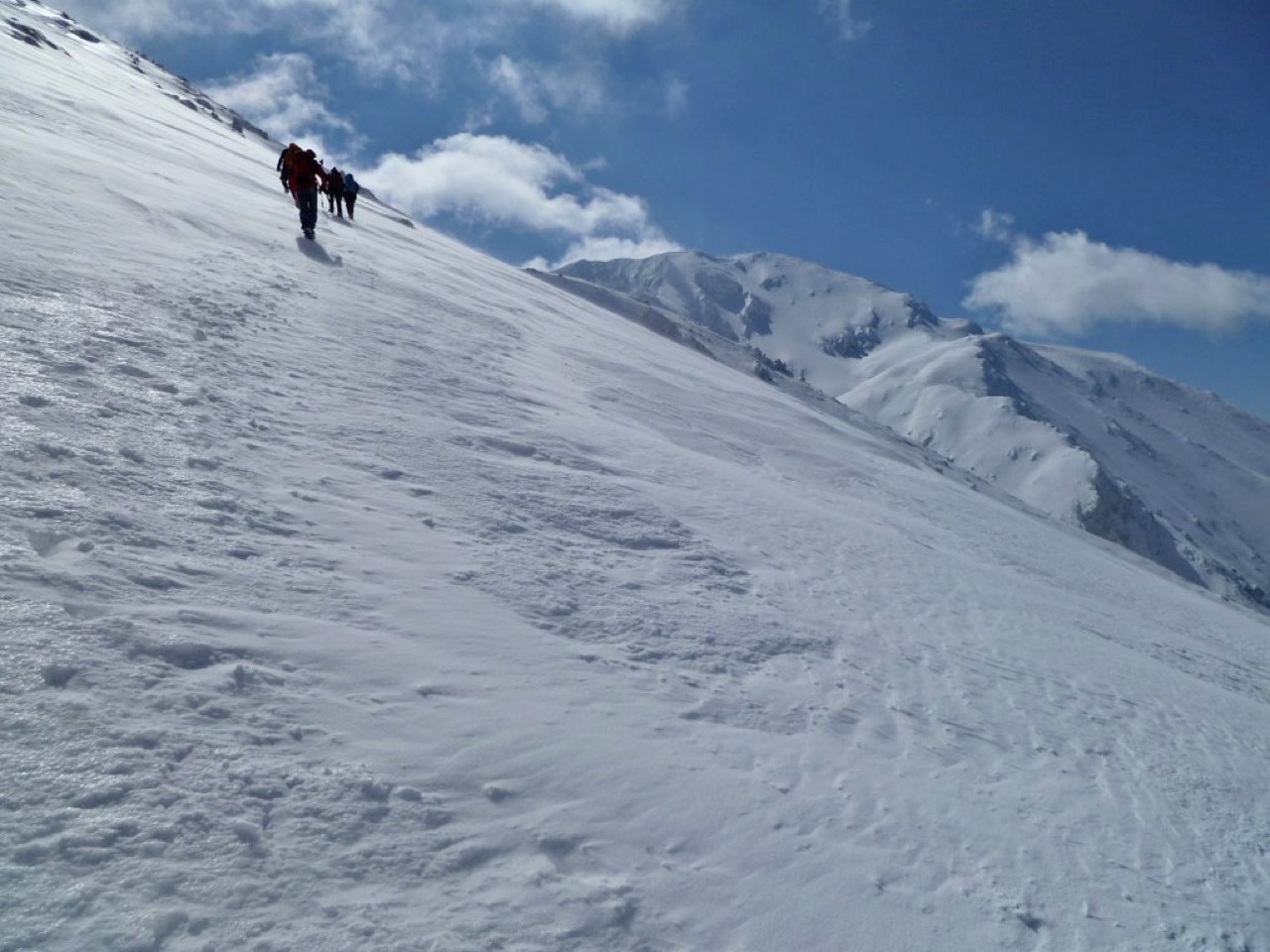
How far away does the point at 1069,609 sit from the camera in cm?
1480

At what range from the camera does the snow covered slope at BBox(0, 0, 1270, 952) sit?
3877 mm

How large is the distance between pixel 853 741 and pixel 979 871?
1346 mm

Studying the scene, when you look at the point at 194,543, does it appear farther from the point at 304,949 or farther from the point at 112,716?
the point at 304,949

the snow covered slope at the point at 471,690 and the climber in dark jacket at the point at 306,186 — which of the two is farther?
the climber in dark jacket at the point at 306,186

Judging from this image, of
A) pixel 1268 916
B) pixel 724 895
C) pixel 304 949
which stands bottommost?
pixel 304 949

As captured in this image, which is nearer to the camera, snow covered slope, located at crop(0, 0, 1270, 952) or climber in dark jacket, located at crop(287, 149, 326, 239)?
snow covered slope, located at crop(0, 0, 1270, 952)

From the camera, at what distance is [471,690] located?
5375 millimetres

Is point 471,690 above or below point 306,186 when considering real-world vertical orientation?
below

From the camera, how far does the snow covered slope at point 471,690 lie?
3.88 metres

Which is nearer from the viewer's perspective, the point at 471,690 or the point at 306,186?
the point at 471,690

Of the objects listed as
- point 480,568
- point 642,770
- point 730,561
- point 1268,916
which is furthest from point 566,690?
point 1268,916

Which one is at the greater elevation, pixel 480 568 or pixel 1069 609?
pixel 1069 609

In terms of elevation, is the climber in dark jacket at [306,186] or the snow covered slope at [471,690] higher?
the climber in dark jacket at [306,186]

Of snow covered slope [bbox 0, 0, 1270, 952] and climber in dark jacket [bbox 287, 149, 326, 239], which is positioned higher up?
climber in dark jacket [bbox 287, 149, 326, 239]
